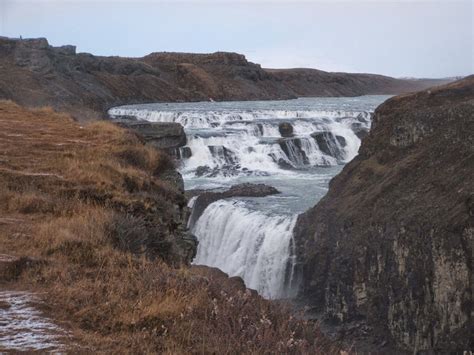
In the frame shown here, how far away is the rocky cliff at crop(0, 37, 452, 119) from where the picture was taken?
A: 5062 cm

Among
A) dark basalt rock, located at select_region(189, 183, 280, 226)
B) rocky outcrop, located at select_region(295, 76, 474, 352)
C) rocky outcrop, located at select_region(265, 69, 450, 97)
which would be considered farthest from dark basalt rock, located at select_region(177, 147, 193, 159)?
rocky outcrop, located at select_region(265, 69, 450, 97)

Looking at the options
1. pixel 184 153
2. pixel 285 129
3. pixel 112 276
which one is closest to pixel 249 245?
pixel 112 276

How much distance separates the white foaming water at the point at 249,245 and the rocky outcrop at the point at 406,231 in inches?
27.3

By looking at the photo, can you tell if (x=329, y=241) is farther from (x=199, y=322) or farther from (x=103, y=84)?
(x=103, y=84)

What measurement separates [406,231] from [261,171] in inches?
659

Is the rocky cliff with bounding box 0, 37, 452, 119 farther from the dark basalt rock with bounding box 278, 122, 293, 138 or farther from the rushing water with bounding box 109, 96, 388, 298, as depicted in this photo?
the dark basalt rock with bounding box 278, 122, 293, 138

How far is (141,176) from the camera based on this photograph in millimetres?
7871

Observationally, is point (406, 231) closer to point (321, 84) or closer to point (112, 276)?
point (112, 276)

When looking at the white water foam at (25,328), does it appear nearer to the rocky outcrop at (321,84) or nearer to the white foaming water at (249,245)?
the white foaming water at (249,245)

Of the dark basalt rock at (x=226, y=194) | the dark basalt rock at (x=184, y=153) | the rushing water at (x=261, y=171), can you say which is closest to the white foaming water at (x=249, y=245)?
the rushing water at (x=261, y=171)

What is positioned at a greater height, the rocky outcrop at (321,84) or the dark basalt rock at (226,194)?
the rocky outcrop at (321,84)

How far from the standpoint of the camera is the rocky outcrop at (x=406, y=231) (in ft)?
30.0

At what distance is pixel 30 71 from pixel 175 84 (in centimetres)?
2526

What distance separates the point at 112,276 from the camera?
4.39 meters
